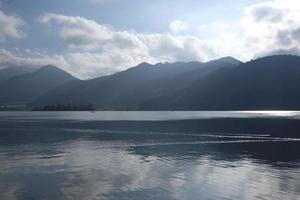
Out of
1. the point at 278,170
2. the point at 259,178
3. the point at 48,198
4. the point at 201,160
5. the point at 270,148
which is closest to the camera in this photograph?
the point at 48,198

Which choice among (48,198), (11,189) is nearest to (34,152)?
(11,189)

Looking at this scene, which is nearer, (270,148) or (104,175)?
(104,175)

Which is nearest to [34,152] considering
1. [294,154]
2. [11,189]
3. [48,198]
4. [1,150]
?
[1,150]

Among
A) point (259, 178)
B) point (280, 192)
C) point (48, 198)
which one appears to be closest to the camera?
point (48, 198)

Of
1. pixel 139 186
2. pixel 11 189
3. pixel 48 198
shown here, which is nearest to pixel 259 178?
pixel 139 186

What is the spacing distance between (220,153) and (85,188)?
3814cm

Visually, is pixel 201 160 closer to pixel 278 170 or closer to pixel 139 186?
pixel 278 170

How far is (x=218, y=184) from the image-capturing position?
143ft

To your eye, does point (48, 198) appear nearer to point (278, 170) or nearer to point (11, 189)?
point (11, 189)

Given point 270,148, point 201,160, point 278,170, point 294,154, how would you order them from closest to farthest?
point 278,170
point 201,160
point 294,154
point 270,148

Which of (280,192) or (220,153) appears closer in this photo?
(280,192)

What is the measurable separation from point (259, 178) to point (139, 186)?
14.9 meters

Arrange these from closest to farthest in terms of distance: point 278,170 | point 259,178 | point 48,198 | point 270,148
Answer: point 48,198, point 259,178, point 278,170, point 270,148

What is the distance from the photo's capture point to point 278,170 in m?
53.4
